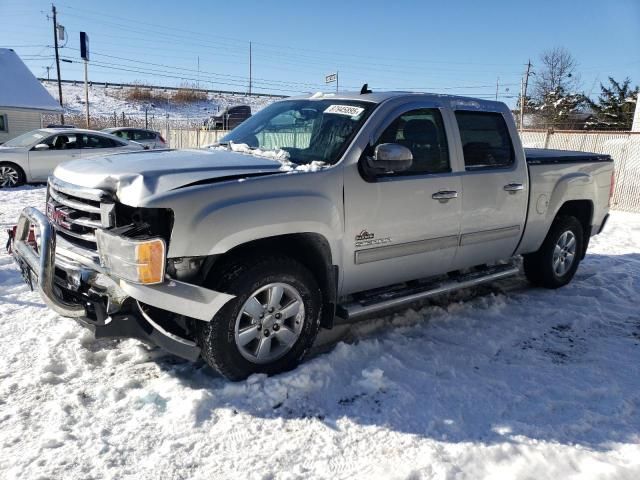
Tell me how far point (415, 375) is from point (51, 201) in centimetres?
291

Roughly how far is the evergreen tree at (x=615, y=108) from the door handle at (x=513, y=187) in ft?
107

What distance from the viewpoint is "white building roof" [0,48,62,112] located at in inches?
1000

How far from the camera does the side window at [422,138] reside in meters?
4.11

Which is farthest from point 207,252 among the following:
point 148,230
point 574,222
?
point 574,222

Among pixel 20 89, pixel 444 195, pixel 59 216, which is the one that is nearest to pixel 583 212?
pixel 444 195

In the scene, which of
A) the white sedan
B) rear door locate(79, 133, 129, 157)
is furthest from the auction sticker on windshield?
rear door locate(79, 133, 129, 157)

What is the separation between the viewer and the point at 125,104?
61906 millimetres

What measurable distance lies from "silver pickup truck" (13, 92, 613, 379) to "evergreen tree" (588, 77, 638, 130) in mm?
33201

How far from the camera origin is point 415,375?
144 inches

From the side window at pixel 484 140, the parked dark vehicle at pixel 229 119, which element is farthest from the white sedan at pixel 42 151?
the parked dark vehicle at pixel 229 119

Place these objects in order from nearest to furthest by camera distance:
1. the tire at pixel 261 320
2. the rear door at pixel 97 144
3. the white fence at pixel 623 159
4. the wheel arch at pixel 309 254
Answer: the tire at pixel 261 320 → the wheel arch at pixel 309 254 → the white fence at pixel 623 159 → the rear door at pixel 97 144

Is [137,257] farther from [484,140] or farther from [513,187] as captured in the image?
[513,187]

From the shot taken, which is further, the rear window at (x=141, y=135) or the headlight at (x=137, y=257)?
the rear window at (x=141, y=135)

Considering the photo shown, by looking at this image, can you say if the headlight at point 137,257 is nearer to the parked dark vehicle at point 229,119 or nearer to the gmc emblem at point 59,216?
the gmc emblem at point 59,216
